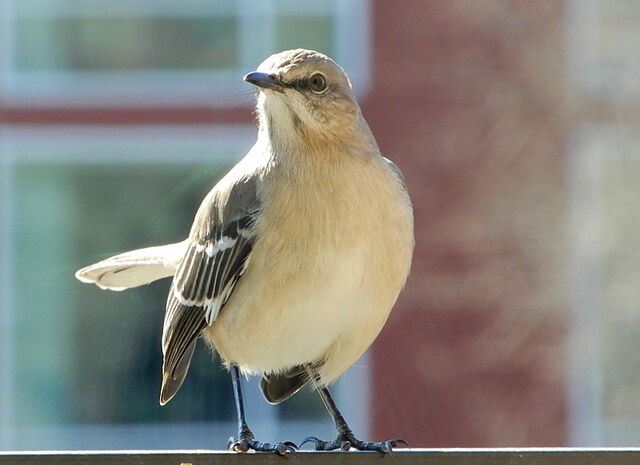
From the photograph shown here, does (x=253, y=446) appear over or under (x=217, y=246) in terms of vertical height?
under

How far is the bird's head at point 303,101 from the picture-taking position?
173 inches

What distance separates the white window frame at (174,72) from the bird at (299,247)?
6979 millimetres

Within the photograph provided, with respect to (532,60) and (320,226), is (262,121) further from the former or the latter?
(532,60)

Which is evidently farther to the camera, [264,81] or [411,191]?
[411,191]

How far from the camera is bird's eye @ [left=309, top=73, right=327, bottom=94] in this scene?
4.45 metres

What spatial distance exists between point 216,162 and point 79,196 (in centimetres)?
141

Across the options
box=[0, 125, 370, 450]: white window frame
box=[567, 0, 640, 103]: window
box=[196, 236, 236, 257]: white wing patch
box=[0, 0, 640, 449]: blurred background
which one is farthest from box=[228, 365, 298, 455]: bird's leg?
box=[567, 0, 640, 103]: window

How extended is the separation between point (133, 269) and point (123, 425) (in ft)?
22.0

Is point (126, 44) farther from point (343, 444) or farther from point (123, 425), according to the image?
point (343, 444)

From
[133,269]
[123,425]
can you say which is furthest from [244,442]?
[123,425]

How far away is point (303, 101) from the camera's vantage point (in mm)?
4438

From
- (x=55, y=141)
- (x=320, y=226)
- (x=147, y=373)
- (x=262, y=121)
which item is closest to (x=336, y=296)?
(x=320, y=226)

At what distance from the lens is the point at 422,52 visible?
12.0m

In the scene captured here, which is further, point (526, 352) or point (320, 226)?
point (526, 352)
